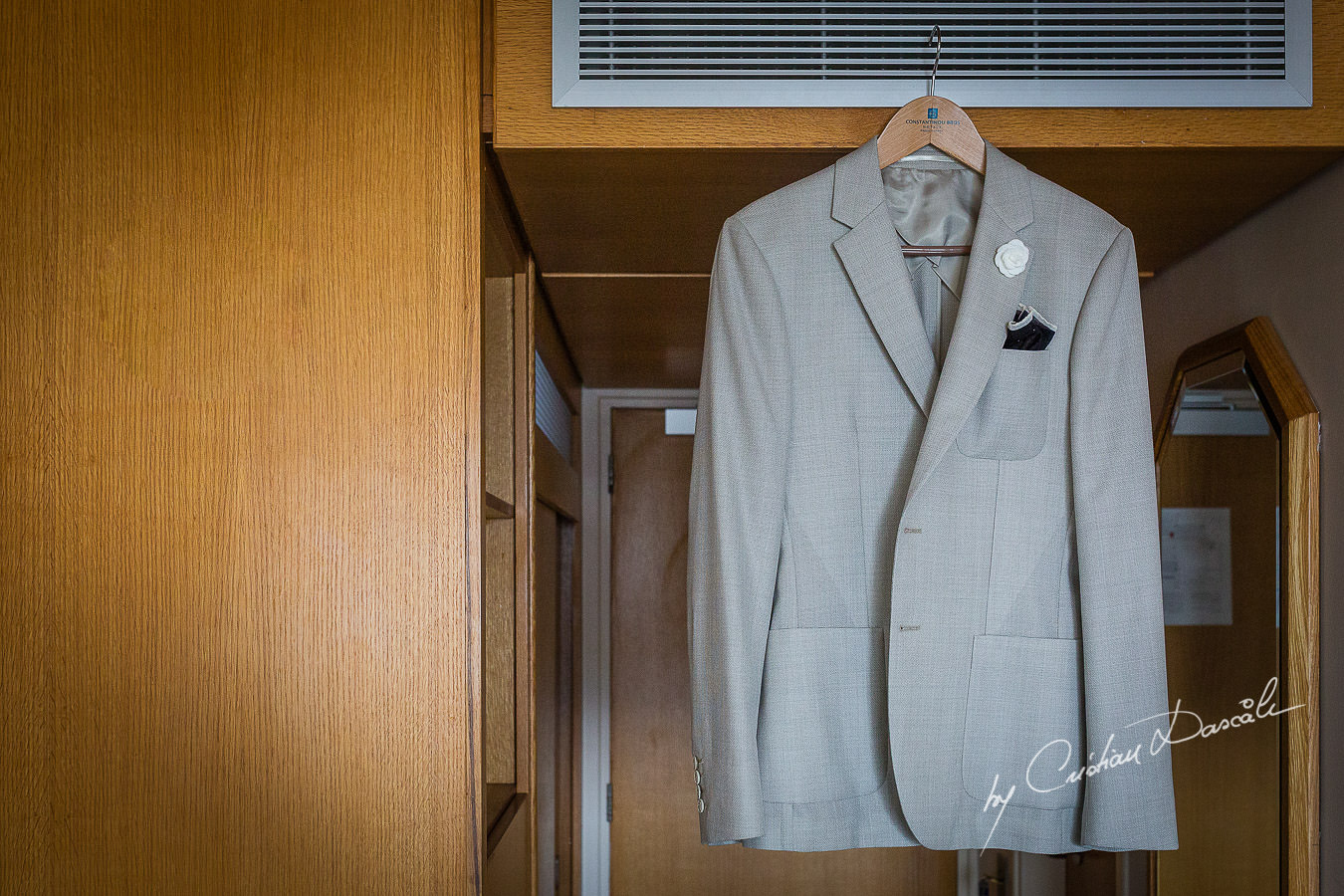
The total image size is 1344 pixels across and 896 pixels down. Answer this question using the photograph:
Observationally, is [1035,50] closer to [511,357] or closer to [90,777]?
[511,357]

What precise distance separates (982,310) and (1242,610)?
733 mm

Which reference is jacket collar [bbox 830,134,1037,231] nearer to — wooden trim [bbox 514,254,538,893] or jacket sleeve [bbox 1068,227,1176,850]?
jacket sleeve [bbox 1068,227,1176,850]

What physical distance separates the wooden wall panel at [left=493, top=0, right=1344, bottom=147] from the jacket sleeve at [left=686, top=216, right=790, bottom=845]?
15 cm

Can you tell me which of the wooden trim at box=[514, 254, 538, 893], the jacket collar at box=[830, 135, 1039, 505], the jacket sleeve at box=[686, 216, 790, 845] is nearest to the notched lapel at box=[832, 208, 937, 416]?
the jacket collar at box=[830, 135, 1039, 505]

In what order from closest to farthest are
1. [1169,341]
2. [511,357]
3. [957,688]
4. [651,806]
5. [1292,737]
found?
[957,688] → [1292,737] → [511,357] → [1169,341] → [651,806]

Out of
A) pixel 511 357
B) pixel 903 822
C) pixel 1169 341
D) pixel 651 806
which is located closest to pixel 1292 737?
pixel 903 822

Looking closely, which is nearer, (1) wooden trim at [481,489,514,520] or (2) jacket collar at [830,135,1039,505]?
(2) jacket collar at [830,135,1039,505]

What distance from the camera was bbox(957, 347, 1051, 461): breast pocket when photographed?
1.17 meters

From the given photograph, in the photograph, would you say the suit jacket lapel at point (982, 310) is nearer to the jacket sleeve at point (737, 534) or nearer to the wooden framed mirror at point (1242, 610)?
the jacket sleeve at point (737, 534)

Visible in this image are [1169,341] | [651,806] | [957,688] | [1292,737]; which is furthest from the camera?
[651,806]

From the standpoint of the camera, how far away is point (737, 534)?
1.14m

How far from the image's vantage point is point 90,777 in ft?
3.88

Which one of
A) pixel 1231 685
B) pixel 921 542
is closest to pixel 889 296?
pixel 921 542

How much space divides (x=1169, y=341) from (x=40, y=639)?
69.7 inches
